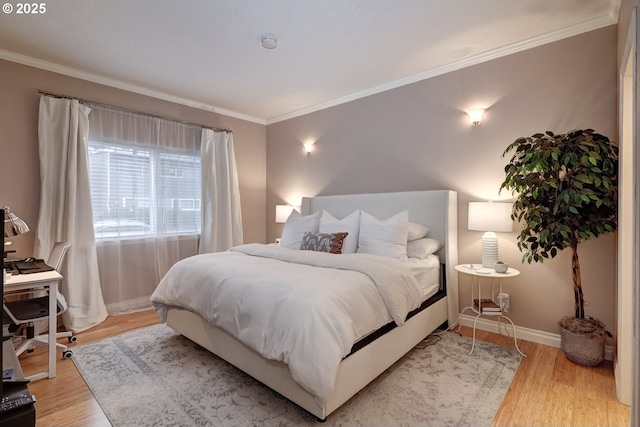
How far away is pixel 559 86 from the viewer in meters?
2.65

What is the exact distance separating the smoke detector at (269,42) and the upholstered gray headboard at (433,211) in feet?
6.20

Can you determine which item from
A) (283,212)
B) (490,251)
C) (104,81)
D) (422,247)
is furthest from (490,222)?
(104,81)

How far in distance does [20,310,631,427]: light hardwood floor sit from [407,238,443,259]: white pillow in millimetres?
1101

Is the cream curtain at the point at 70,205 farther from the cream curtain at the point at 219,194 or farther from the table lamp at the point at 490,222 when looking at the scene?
the table lamp at the point at 490,222

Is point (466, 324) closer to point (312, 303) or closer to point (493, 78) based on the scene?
point (312, 303)

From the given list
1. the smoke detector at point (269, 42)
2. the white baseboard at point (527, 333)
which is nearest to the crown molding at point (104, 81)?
the smoke detector at point (269, 42)

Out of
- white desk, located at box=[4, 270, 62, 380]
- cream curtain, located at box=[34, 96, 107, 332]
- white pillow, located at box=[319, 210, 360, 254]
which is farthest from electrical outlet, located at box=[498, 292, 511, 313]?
cream curtain, located at box=[34, 96, 107, 332]

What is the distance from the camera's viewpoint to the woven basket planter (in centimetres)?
228

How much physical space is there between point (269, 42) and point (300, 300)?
2.25 meters

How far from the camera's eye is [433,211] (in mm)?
3254

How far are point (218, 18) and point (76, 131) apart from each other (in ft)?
6.60

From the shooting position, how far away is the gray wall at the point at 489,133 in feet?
8.22

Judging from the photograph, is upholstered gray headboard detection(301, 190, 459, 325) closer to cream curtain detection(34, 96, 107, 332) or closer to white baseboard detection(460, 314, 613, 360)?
white baseboard detection(460, 314, 613, 360)

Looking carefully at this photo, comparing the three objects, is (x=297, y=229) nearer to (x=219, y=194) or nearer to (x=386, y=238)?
(x=386, y=238)
